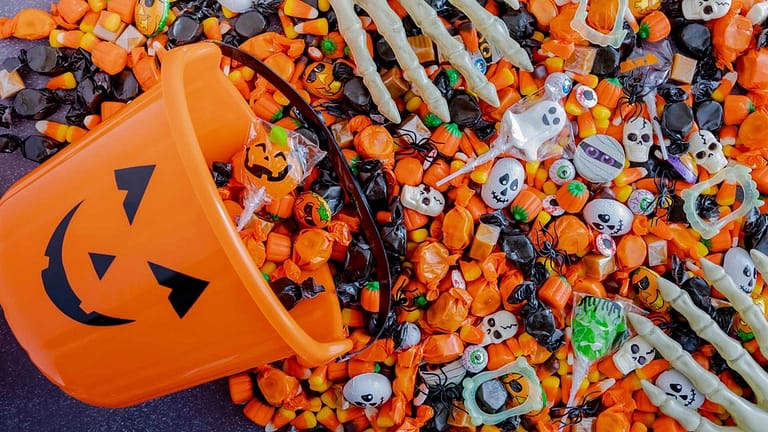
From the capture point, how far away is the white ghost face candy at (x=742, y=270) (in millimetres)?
1164

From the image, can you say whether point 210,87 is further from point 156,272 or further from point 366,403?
point 366,403

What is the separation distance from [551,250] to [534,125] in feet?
0.73

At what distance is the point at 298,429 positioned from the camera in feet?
3.90

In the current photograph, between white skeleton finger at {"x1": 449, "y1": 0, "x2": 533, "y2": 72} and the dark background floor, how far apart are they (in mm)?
792

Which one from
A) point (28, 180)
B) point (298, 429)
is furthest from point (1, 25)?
point (298, 429)

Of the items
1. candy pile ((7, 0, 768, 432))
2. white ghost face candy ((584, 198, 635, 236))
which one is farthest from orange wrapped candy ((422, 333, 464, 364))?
white ghost face candy ((584, 198, 635, 236))

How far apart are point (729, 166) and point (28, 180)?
1.17 m

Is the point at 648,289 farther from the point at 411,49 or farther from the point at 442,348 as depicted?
the point at 411,49

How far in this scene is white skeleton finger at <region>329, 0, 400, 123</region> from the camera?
1027 mm

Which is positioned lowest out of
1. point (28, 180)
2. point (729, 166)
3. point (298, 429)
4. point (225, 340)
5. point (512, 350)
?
point (298, 429)

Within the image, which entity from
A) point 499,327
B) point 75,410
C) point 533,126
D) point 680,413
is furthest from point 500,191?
point 75,410

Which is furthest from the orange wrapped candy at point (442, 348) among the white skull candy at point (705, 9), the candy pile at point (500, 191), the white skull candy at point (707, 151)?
the white skull candy at point (705, 9)

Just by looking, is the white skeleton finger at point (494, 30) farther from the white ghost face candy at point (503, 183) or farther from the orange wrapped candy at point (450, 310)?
the orange wrapped candy at point (450, 310)

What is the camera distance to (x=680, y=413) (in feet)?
3.65
